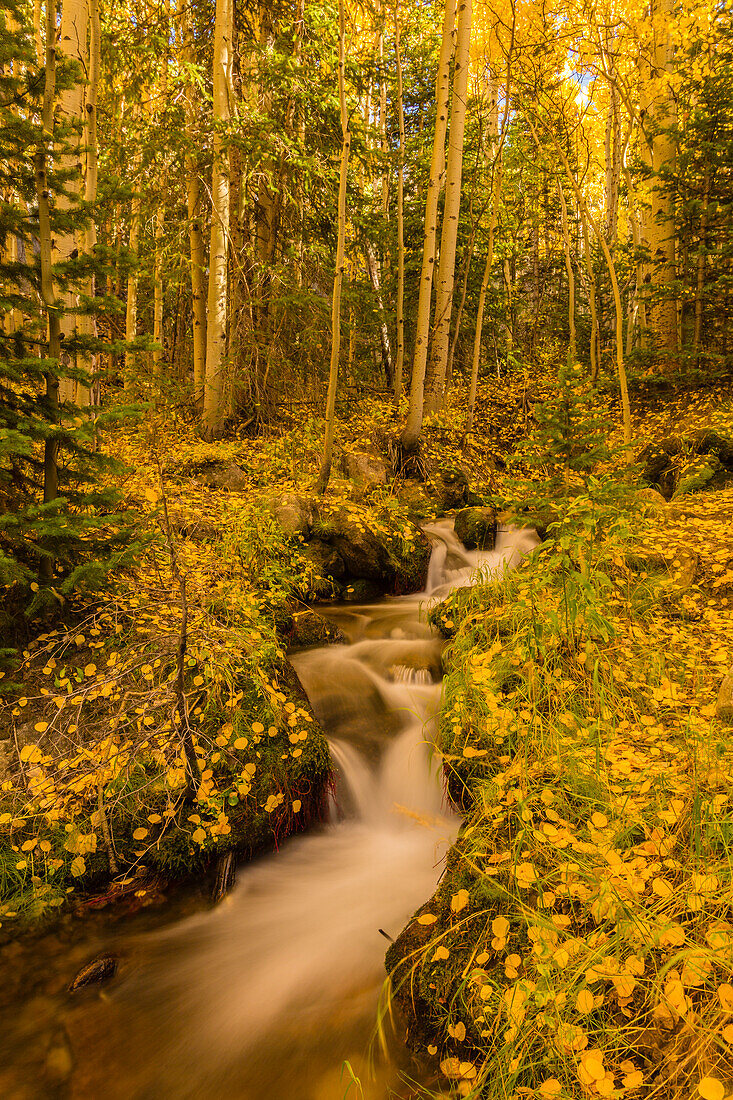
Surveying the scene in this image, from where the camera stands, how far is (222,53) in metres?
8.10

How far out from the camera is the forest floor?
6.13 ft

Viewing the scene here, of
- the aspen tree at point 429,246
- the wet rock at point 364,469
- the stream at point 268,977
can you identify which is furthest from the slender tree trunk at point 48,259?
the aspen tree at point 429,246

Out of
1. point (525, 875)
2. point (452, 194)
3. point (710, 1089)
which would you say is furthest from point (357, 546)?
point (452, 194)

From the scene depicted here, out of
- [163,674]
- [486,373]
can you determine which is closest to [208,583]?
[163,674]

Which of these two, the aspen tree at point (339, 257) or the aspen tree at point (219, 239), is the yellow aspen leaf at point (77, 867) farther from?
the aspen tree at point (219, 239)

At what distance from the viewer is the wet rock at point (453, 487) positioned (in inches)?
360

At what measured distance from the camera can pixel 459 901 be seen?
2434 mm

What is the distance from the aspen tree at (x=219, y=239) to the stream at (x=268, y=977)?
642 centimetres

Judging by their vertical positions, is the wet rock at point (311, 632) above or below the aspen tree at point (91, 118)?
below

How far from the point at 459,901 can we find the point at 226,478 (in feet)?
20.7

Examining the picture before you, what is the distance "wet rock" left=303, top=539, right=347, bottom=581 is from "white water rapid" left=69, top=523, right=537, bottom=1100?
6.66 feet

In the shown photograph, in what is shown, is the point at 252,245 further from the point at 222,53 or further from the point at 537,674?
the point at 537,674

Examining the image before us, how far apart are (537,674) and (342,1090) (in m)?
2.33

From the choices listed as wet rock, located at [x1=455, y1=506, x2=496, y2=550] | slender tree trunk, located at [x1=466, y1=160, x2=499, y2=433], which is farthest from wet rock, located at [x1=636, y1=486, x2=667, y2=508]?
slender tree trunk, located at [x1=466, y1=160, x2=499, y2=433]
